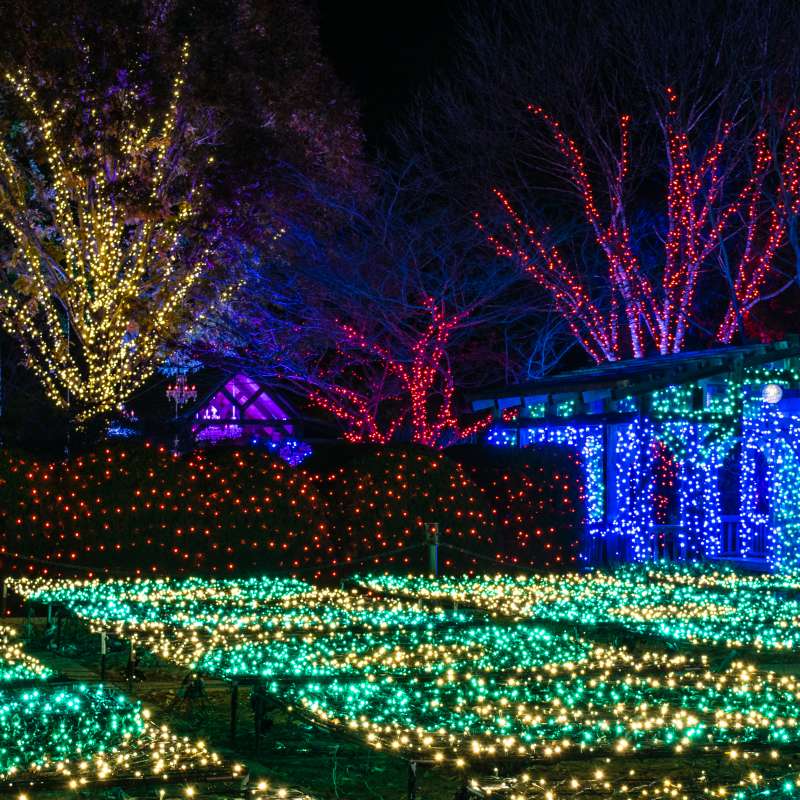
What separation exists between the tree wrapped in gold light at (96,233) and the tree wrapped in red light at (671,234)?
21.3ft

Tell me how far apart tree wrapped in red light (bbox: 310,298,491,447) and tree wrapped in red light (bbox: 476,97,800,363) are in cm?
225

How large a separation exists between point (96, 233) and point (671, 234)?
11.4 metres

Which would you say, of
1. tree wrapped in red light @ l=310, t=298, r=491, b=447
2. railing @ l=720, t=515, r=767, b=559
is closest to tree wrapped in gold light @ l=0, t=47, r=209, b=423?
tree wrapped in red light @ l=310, t=298, r=491, b=447

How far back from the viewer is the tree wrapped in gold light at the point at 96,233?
19766 mm

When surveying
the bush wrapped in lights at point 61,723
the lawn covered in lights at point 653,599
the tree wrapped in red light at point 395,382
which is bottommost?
the bush wrapped in lights at point 61,723

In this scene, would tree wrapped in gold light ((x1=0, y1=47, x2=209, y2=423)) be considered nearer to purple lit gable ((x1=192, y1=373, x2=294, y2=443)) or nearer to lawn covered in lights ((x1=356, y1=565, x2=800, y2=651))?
lawn covered in lights ((x1=356, y1=565, x2=800, y2=651))

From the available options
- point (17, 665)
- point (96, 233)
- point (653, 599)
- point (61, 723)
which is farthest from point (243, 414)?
point (61, 723)

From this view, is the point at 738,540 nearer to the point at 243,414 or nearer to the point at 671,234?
the point at 671,234

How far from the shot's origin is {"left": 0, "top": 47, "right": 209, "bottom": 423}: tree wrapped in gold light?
1977cm

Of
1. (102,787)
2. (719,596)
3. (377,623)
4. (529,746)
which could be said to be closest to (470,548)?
(719,596)

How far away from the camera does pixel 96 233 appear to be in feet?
65.9

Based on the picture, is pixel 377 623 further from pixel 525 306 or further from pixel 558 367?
pixel 558 367

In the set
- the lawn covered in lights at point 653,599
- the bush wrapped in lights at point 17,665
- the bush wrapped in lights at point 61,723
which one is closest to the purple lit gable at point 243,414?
the lawn covered in lights at point 653,599

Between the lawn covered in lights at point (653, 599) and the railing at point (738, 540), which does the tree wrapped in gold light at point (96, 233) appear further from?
the railing at point (738, 540)
